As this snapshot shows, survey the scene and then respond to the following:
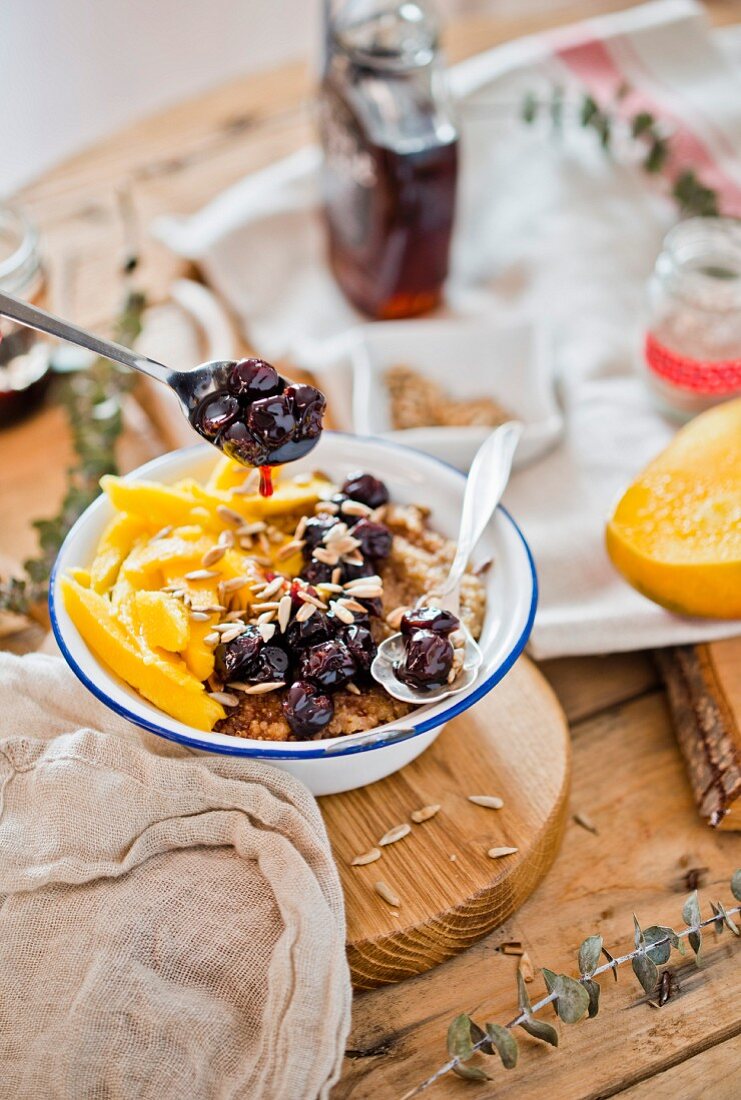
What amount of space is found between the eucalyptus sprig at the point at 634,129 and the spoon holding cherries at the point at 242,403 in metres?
1.32

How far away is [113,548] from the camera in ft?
4.90

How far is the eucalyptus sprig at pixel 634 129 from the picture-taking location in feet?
7.67

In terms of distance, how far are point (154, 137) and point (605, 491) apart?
158 cm

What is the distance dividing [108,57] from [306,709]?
8.95ft

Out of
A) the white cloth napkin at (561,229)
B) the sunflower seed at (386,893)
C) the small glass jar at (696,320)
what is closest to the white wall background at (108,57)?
Answer: the white cloth napkin at (561,229)

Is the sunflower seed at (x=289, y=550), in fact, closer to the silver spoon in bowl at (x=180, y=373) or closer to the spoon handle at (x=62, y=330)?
the silver spoon in bowl at (x=180, y=373)

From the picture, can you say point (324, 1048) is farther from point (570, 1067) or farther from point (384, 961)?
point (570, 1067)

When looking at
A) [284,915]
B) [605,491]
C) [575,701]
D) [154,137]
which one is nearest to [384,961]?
[284,915]

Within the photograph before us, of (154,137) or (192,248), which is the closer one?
(192,248)

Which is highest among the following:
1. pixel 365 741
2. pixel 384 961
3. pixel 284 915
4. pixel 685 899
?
pixel 365 741

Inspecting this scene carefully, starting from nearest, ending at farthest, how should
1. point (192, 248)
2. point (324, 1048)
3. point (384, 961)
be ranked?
point (324, 1048) → point (384, 961) → point (192, 248)

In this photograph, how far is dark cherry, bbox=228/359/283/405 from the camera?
4.53 ft

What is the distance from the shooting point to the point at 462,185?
257 cm

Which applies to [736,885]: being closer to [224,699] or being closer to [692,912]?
[692,912]
